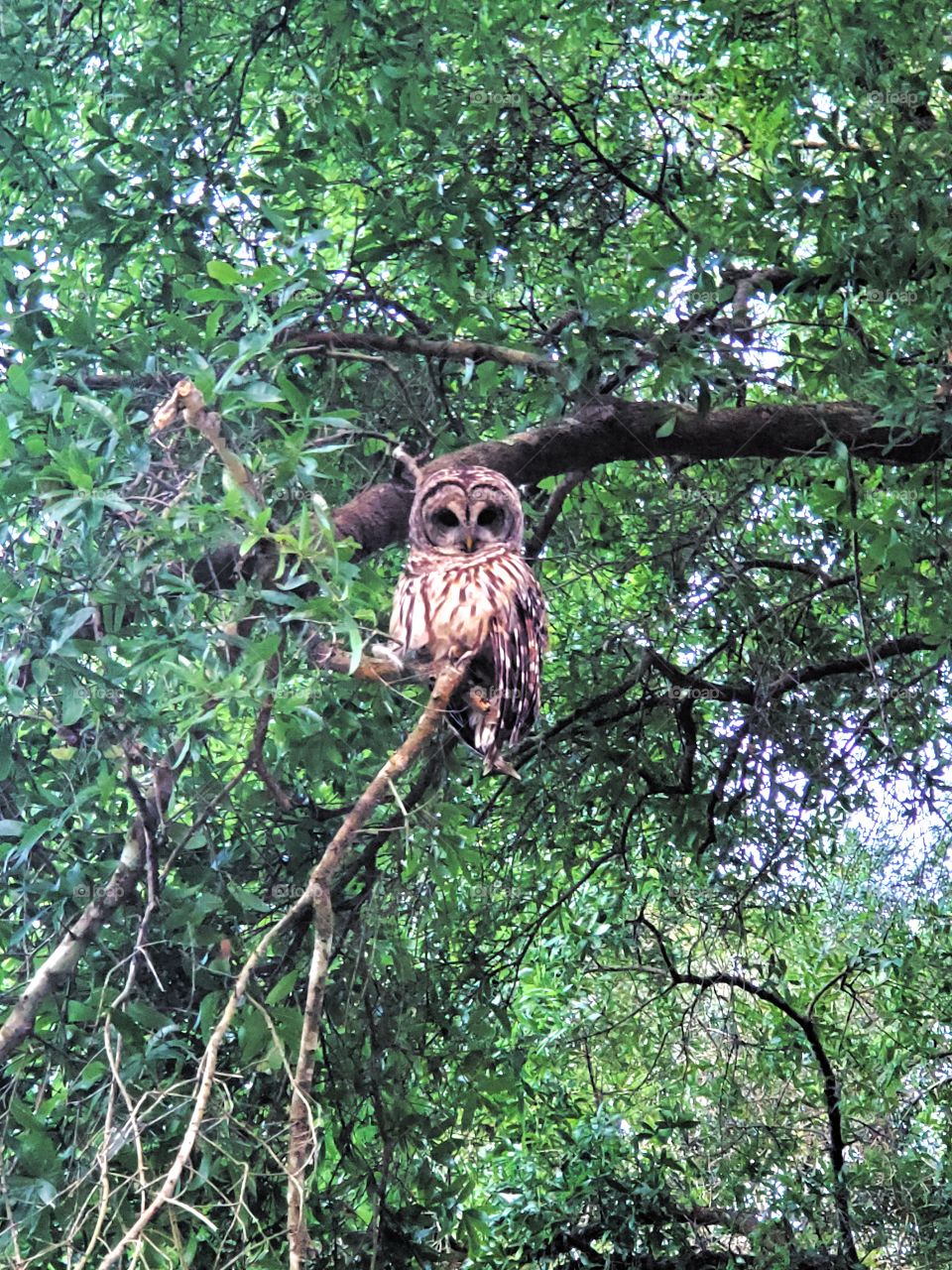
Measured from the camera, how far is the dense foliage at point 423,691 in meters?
2.43

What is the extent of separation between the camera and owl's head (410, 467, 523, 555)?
3105 millimetres

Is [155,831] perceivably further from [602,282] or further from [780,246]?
[602,282]

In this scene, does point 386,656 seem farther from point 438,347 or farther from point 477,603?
point 438,347

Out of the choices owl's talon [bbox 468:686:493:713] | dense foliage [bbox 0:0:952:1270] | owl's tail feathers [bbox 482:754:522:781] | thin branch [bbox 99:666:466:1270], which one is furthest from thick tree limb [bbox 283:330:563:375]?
thin branch [bbox 99:666:466:1270]

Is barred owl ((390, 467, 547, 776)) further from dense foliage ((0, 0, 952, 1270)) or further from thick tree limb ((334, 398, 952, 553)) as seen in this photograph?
dense foliage ((0, 0, 952, 1270))

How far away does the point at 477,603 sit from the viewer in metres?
2.96

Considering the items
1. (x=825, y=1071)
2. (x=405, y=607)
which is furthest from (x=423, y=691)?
(x=825, y=1071)

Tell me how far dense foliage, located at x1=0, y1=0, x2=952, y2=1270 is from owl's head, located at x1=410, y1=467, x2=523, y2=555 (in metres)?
0.20

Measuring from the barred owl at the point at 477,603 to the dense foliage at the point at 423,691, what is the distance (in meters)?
0.17

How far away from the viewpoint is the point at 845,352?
3410 mm

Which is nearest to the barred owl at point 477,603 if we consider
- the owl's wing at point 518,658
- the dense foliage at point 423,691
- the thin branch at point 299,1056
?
the owl's wing at point 518,658

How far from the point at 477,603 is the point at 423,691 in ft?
0.70

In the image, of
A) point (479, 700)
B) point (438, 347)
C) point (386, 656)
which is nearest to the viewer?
point (386, 656)

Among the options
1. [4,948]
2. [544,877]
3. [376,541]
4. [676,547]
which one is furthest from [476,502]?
[544,877]
